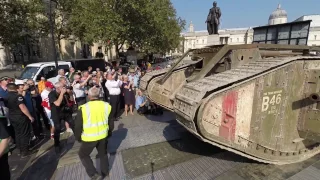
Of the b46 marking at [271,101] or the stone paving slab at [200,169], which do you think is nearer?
the b46 marking at [271,101]

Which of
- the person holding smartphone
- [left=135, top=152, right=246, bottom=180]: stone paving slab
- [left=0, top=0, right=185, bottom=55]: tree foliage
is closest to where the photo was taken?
[left=135, top=152, right=246, bottom=180]: stone paving slab

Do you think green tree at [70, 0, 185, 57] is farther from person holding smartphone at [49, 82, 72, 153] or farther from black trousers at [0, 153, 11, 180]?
black trousers at [0, 153, 11, 180]

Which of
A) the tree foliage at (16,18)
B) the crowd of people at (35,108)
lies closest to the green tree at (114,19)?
the tree foliage at (16,18)

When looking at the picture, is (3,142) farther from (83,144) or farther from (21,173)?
(21,173)

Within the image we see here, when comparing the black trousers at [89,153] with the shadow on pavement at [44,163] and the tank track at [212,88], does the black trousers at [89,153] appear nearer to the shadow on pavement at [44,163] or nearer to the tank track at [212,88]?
the shadow on pavement at [44,163]

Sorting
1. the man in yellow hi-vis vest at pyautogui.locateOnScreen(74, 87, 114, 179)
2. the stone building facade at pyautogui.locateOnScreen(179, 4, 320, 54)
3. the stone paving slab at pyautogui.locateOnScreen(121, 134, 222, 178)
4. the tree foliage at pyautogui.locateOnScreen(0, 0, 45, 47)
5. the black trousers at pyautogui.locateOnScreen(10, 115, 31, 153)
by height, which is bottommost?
the stone paving slab at pyautogui.locateOnScreen(121, 134, 222, 178)

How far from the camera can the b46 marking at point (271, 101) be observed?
3.64 meters

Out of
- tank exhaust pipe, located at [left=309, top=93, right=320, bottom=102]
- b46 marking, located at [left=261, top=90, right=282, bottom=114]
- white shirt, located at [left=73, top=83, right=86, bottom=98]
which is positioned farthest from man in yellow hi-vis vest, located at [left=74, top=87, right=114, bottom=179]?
white shirt, located at [left=73, top=83, right=86, bottom=98]

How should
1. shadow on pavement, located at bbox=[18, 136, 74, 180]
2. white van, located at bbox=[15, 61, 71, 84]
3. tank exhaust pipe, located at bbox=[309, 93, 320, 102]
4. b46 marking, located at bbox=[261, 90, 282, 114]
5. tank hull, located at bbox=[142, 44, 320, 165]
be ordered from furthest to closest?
white van, located at bbox=[15, 61, 71, 84], shadow on pavement, located at bbox=[18, 136, 74, 180], b46 marking, located at bbox=[261, 90, 282, 114], tank exhaust pipe, located at bbox=[309, 93, 320, 102], tank hull, located at bbox=[142, 44, 320, 165]

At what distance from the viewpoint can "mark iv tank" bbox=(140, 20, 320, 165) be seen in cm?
325

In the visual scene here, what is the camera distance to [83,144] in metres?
3.42

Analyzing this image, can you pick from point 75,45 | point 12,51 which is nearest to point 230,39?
point 75,45

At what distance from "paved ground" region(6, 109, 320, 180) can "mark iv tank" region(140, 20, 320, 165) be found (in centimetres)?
33

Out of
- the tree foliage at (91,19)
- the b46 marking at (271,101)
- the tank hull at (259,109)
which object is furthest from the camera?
the tree foliage at (91,19)
